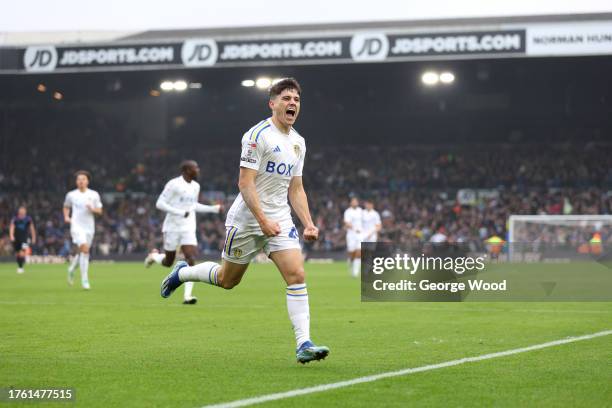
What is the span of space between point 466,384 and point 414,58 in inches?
1318

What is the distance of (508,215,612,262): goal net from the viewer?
35.8m

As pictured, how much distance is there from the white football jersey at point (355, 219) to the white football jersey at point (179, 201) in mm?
12284

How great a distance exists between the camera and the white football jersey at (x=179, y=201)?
1722 centimetres

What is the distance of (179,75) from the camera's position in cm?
4703

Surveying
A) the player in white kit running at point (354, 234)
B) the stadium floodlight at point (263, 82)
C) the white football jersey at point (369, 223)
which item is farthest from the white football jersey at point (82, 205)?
the stadium floodlight at point (263, 82)

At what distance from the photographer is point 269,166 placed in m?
8.53

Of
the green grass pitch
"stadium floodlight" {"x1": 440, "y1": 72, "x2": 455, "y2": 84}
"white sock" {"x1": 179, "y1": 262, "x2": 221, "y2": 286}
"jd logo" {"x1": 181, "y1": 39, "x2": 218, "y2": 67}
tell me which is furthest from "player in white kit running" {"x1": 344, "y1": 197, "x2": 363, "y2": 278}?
"white sock" {"x1": 179, "y1": 262, "x2": 221, "y2": 286}

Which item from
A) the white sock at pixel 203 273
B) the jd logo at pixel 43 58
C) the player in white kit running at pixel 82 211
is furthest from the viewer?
the jd logo at pixel 43 58

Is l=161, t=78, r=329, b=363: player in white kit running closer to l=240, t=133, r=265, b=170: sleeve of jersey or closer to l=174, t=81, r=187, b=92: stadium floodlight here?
l=240, t=133, r=265, b=170: sleeve of jersey

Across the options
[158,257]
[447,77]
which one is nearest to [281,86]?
[158,257]

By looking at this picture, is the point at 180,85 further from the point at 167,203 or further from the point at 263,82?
the point at 167,203

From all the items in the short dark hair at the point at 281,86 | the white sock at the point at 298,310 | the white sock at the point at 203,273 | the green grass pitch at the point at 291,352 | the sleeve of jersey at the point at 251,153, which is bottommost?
the green grass pitch at the point at 291,352

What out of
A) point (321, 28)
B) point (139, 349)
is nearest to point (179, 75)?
point (321, 28)

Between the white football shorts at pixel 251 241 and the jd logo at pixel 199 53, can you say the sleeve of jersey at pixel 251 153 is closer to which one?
the white football shorts at pixel 251 241
